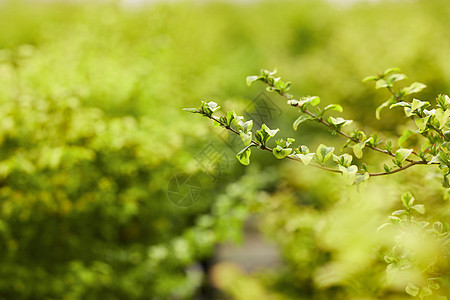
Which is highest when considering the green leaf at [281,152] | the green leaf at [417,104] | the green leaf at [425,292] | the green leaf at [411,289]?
the green leaf at [417,104]

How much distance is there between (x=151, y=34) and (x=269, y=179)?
167 centimetres

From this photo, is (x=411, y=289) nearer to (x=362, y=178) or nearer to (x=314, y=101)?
(x=362, y=178)

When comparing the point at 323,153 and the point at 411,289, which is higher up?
the point at 323,153

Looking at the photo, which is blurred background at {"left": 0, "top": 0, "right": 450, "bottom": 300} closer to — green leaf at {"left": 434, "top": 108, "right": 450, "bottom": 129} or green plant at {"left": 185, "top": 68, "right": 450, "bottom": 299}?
green plant at {"left": 185, "top": 68, "right": 450, "bottom": 299}

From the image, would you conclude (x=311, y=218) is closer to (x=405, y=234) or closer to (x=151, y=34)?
(x=405, y=234)

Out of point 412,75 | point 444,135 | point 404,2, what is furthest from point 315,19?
point 444,135

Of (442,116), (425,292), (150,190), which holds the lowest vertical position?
(425,292)

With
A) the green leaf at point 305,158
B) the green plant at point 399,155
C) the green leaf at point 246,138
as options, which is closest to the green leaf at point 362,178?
the green plant at point 399,155

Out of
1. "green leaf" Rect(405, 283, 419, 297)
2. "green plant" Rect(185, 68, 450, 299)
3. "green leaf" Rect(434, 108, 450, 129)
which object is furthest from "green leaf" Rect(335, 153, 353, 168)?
"green leaf" Rect(405, 283, 419, 297)

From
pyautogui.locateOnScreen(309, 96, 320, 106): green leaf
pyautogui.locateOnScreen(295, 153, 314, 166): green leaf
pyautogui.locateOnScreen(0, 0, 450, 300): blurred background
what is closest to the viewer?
pyautogui.locateOnScreen(295, 153, 314, 166): green leaf

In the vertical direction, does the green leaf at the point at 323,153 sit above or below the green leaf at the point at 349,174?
above

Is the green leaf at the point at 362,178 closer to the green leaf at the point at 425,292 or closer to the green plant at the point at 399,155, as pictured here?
the green plant at the point at 399,155

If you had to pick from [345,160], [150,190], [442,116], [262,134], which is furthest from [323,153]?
[150,190]

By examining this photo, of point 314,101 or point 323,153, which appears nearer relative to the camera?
point 323,153
